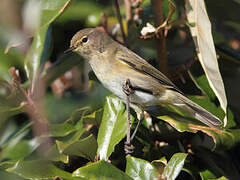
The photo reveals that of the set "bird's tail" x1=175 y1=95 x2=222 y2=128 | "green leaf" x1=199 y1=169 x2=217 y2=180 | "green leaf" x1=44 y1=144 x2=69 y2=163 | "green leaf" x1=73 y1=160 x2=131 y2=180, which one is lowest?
"green leaf" x1=199 y1=169 x2=217 y2=180

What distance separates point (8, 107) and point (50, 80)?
37cm

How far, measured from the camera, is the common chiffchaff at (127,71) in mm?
2453

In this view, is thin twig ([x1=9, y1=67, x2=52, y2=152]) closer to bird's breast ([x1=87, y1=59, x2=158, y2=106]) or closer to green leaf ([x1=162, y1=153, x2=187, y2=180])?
bird's breast ([x1=87, y1=59, x2=158, y2=106])

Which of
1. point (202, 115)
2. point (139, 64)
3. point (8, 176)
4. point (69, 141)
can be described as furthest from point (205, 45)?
point (8, 176)

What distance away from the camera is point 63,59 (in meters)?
2.50

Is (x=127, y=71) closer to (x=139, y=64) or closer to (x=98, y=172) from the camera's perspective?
(x=139, y=64)

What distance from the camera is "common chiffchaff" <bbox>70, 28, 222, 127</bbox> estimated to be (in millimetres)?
2453

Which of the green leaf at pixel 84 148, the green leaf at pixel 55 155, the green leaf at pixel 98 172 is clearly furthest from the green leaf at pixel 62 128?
the green leaf at pixel 98 172

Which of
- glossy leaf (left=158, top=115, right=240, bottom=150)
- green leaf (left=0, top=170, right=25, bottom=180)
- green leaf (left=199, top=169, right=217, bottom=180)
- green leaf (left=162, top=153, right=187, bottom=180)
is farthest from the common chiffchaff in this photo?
green leaf (left=0, top=170, right=25, bottom=180)

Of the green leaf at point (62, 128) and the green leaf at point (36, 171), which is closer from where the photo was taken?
the green leaf at point (36, 171)

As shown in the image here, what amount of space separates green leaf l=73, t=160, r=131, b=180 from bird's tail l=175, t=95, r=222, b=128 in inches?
29.5

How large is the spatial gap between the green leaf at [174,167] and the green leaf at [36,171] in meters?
0.43

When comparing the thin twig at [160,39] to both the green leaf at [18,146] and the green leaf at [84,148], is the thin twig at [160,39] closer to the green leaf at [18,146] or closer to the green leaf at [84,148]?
the green leaf at [84,148]

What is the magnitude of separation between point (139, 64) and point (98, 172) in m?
1.05
